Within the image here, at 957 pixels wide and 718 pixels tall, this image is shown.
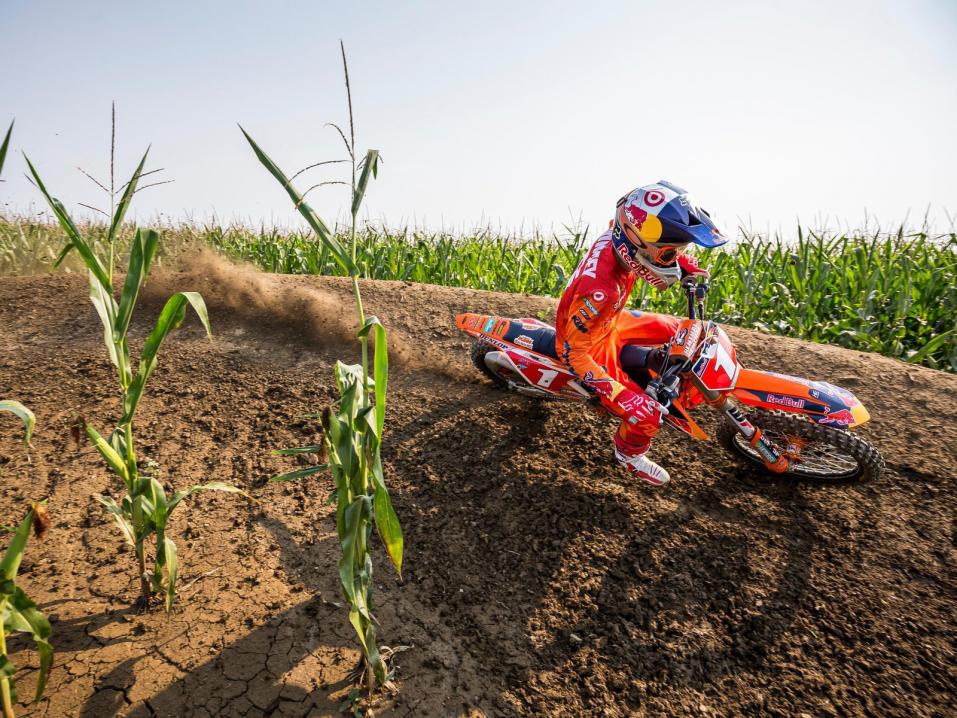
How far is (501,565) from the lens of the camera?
348 centimetres

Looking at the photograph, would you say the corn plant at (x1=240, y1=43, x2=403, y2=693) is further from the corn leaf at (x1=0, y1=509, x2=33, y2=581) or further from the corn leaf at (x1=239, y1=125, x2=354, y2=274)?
the corn leaf at (x1=0, y1=509, x2=33, y2=581)

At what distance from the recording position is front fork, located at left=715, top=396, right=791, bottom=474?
3920 mm

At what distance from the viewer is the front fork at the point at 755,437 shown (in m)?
3.92

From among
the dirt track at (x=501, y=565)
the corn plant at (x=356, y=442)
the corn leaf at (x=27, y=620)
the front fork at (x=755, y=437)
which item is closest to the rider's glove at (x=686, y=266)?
the front fork at (x=755, y=437)

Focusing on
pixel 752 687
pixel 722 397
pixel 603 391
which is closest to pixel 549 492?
pixel 603 391

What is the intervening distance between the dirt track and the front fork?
198 millimetres

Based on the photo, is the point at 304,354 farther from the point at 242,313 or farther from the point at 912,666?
the point at 912,666

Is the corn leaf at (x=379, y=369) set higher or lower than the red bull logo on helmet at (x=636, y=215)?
lower

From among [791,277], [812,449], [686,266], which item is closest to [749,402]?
[812,449]

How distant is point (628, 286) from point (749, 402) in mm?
1111

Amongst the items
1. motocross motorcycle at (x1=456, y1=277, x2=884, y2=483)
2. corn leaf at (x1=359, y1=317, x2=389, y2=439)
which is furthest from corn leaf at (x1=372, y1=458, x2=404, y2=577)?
motocross motorcycle at (x1=456, y1=277, x2=884, y2=483)

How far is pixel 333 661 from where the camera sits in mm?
2754

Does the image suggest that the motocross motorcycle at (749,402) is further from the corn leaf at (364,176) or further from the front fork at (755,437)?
the corn leaf at (364,176)

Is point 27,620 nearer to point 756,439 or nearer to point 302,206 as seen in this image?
point 302,206
